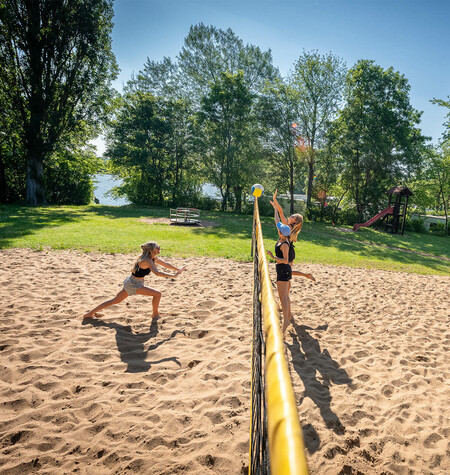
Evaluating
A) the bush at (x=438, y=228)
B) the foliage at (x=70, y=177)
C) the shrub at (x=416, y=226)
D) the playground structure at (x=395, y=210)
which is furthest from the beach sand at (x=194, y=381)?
the bush at (x=438, y=228)

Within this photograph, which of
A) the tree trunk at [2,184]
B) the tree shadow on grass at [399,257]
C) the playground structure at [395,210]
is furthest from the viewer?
the playground structure at [395,210]

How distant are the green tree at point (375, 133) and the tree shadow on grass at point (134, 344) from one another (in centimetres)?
2996

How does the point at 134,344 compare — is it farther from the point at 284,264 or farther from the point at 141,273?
the point at 284,264

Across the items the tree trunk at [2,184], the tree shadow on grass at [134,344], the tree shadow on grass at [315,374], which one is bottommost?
the tree shadow on grass at [315,374]

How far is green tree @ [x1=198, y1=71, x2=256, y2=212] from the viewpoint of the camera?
29.6 m

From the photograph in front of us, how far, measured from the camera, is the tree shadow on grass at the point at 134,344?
4.05 meters

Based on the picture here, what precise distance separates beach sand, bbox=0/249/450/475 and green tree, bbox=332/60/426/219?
25.9m

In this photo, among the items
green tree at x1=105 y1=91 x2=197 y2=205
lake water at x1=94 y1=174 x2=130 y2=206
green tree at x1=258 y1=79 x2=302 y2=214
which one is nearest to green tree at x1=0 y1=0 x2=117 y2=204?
green tree at x1=105 y1=91 x2=197 y2=205

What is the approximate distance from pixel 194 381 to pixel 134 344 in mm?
1381

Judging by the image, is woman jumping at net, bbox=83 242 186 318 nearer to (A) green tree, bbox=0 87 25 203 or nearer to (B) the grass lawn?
(B) the grass lawn

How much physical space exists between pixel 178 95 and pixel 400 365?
37.8 meters

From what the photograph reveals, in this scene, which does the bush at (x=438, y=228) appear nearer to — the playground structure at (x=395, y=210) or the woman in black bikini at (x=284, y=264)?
the playground structure at (x=395, y=210)

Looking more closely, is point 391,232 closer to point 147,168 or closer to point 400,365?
point 400,365

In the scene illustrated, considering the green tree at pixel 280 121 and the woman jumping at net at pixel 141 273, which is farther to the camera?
the green tree at pixel 280 121
